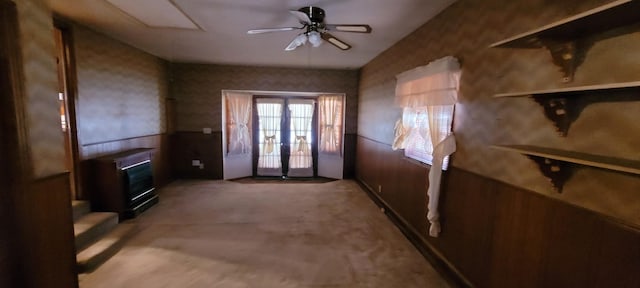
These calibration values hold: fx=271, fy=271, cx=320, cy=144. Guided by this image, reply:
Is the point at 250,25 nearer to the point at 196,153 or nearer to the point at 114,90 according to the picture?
the point at 114,90

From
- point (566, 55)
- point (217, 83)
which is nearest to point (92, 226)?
point (217, 83)

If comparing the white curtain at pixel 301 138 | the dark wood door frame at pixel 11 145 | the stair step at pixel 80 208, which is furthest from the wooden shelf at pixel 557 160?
the white curtain at pixel 301 138

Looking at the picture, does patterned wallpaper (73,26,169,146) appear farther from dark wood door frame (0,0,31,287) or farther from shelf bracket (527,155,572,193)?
shelf bracket (527,155,572,193)

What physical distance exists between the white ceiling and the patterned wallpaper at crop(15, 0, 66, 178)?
0.66 feet

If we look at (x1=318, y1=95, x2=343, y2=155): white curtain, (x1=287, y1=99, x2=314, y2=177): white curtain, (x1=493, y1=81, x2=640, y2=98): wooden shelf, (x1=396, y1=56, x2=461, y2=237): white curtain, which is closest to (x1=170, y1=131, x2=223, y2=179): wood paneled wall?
(x1=287, y1=99, x2=314, y2=177): white curtain

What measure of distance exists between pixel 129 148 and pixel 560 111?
16.7 ft

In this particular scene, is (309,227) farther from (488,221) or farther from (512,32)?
(512,32)

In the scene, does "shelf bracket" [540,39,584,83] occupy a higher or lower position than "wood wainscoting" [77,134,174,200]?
higher

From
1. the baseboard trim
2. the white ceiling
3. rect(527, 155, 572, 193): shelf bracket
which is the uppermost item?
the white ceiling

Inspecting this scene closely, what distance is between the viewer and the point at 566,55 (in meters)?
1.40

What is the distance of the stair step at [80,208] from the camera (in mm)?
3129

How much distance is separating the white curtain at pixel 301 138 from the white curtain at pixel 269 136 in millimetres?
298

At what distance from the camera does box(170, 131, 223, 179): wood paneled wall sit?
5836mm

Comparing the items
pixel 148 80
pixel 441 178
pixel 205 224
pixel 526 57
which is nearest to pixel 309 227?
pixel 205 224
